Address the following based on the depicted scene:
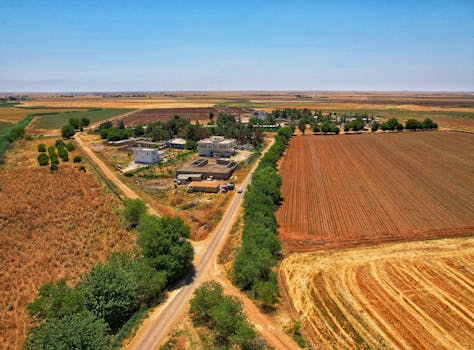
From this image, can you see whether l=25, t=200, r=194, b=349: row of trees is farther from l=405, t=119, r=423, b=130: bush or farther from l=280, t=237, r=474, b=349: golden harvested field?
l=405, t=119, r=423, b=130: bush

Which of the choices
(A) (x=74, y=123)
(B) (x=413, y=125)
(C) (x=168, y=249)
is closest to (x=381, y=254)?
(C) (x=168, y=249)

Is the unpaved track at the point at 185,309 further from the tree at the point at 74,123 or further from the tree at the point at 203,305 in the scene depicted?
the tree at the point at 74,123

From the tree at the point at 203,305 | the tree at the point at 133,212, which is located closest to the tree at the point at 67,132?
the tree at the point at 133,212

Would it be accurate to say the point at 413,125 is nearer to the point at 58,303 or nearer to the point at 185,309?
the point at 185,309

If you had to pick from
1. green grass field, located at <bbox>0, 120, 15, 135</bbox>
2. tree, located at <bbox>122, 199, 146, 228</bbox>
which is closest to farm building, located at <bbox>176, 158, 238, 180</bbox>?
tree, located at <bbox>122, 199, 146, 228</bbox>

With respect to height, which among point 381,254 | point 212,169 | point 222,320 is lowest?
point 381,254

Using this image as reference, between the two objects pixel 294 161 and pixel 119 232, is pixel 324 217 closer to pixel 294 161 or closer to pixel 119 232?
pixel 119 232
